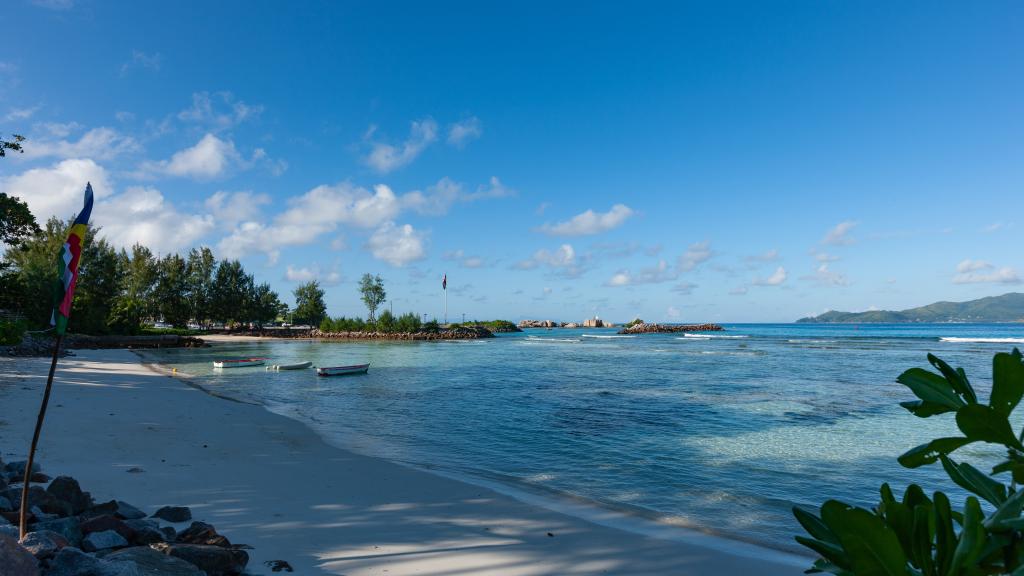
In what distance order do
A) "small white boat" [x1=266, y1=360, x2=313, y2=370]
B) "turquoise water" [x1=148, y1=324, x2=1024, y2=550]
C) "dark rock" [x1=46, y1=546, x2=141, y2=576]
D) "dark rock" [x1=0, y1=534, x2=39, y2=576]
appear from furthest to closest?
"small white boat" [x1=266, y1=360, x2=313, y2=370] < "turquoise water" [x1=148, y1=324, x2=1024, y2=550] < "dark rock" [x1=46, y1=546, x2=141, y2=576] < "dark rock" [x1=0, y1=534, x2=39, y2=576]

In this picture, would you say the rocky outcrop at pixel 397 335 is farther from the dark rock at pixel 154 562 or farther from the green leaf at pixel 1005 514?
the green leaf at pixel 1005 514

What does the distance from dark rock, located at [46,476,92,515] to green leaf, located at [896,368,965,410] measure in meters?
7.05

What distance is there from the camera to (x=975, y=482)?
121 cm

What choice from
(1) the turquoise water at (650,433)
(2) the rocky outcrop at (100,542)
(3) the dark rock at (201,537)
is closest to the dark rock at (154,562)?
(2) the rocky outcrop at (100,542)

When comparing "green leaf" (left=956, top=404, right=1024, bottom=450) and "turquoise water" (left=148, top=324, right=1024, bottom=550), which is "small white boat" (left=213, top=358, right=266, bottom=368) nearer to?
"turquoise water" (left=148, top=324, right=1024, bottom=550)

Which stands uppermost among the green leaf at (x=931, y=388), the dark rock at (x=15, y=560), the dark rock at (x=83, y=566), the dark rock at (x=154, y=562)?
the green leaf at (x=931, y=388)

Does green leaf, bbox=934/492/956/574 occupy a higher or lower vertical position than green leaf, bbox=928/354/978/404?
lower

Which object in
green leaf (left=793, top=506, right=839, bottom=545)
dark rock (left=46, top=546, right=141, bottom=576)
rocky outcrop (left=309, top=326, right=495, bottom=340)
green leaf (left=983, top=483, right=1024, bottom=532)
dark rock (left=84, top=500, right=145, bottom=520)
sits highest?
green leaf (left=983, top=483, right=1024, bottom=532)

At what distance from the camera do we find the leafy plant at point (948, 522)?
0.94m

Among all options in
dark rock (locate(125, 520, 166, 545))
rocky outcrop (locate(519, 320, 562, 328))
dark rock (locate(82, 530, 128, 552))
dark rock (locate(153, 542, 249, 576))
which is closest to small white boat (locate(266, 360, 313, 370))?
dark rock (locate(125, 520, 166, 545))

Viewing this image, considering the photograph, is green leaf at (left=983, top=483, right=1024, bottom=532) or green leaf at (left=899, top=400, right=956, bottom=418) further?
green leaf at (left=899, top=400, right=956, bottom=418)

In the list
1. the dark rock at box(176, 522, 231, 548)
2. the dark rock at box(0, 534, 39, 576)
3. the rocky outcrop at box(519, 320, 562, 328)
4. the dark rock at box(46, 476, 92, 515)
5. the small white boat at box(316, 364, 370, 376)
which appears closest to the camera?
the dark rock at box(0, 534, 39, 576)

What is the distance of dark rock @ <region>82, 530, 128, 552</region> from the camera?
4242mm

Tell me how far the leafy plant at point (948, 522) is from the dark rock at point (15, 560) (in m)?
4.49
